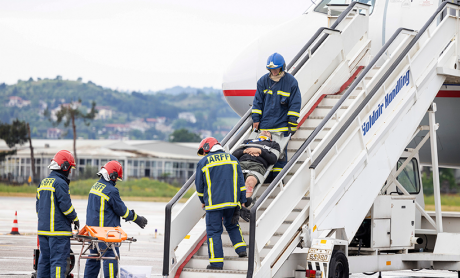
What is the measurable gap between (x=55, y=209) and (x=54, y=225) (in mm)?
190

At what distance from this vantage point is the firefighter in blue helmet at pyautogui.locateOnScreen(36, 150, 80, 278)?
24.1 feet

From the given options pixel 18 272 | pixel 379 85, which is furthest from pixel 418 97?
pixel 18 272

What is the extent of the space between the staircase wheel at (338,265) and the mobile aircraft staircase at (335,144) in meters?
0.31

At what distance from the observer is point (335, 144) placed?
7.44 meters

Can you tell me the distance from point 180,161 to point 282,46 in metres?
62.5

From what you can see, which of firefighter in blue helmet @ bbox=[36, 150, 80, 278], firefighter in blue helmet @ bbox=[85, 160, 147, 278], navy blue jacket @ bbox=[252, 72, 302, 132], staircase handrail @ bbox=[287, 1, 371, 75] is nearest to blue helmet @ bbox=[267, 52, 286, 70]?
navy blue jacket @ bbox=[252, 72, 302, 132]

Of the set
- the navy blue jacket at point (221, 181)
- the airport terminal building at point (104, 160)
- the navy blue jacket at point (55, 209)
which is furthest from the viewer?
the airport terminal building at point (104, 160)

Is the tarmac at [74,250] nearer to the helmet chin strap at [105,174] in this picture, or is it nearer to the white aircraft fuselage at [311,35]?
the helmet chin strap at [105,174]

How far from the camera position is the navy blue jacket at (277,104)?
310 inches

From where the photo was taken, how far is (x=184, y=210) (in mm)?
7668

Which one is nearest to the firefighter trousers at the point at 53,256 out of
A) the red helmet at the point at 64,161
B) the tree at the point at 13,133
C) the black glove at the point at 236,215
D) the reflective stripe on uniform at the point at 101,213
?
the reflective stripe on uniform at the point at 101,213

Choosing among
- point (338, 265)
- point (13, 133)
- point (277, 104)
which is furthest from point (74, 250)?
point (13, 133)

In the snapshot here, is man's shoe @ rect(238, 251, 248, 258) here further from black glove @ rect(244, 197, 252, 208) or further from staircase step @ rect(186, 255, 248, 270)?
black glove @ rect(244, 197, 252, 208)

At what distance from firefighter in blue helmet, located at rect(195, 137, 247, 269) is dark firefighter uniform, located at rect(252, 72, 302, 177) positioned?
3.17ft
